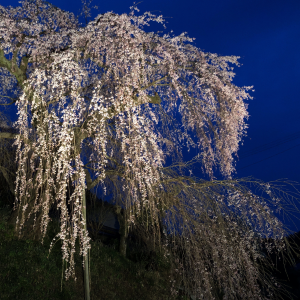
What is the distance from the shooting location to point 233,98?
5004 mm

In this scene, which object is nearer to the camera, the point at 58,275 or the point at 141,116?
the point at 141,116

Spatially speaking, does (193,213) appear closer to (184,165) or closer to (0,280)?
(184,165)

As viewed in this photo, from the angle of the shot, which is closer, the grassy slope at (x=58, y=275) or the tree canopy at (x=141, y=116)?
the tree canopy at (x=141, y=116)

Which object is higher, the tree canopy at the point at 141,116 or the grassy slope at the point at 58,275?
the tree canopy at the point at 141,116

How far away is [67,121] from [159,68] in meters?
2.19

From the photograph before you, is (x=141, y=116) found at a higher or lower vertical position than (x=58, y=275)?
higher

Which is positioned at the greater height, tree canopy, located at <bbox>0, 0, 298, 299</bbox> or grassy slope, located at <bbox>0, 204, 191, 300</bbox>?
tree canopy, located at <bbox>0, 0, 298, 299</bbox>

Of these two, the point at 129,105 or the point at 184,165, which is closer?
the point at 129,105

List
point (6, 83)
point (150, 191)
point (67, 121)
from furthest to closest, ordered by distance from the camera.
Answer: point (6, 83) → point (150, 191) → point (67, 121)

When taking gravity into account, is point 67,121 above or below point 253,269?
above

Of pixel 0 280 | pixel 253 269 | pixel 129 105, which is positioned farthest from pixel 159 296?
pixel 129 105

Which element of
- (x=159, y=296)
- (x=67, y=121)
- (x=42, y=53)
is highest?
(x=42, y=53)

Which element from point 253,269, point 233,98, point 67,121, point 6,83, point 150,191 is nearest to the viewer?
point 67,121

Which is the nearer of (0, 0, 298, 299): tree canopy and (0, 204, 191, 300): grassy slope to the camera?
(0, 0, 298, 299): tree canopy
